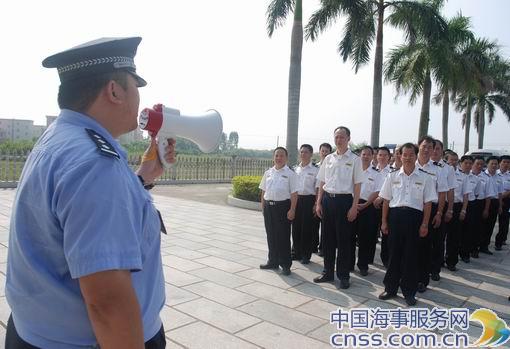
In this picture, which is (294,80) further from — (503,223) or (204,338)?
(204,338)

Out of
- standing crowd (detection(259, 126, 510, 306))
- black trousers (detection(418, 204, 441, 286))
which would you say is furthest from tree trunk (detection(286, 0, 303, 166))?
black trousers (detection(418, 204, 441, 286))

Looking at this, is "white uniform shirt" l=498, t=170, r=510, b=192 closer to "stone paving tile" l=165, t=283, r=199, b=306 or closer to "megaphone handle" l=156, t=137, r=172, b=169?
"stone paving tile" l=165, t=283, r=199, b=306

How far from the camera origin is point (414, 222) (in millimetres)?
4062

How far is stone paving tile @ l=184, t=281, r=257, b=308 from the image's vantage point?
3.79 m

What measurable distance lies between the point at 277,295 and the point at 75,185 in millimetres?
3407

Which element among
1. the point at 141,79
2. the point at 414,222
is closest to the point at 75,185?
the point at 141,79

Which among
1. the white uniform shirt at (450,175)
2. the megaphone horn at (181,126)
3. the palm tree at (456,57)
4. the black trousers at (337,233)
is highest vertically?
the palm tree at (456,57)

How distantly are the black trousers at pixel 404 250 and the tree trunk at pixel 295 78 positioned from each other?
19.7 feet

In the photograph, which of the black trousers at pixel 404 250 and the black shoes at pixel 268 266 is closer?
the black trousers at pixel 404 250

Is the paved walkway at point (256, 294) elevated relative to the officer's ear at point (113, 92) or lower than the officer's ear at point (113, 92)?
lower

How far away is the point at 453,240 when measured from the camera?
563 centimetres

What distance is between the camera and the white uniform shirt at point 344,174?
457cm

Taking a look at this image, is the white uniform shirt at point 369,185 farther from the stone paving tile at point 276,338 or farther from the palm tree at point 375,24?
the palm tree at point 375,24

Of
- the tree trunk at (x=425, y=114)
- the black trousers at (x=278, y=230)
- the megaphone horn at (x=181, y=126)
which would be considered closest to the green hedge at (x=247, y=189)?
the black trousers at (x=278, y=230)
